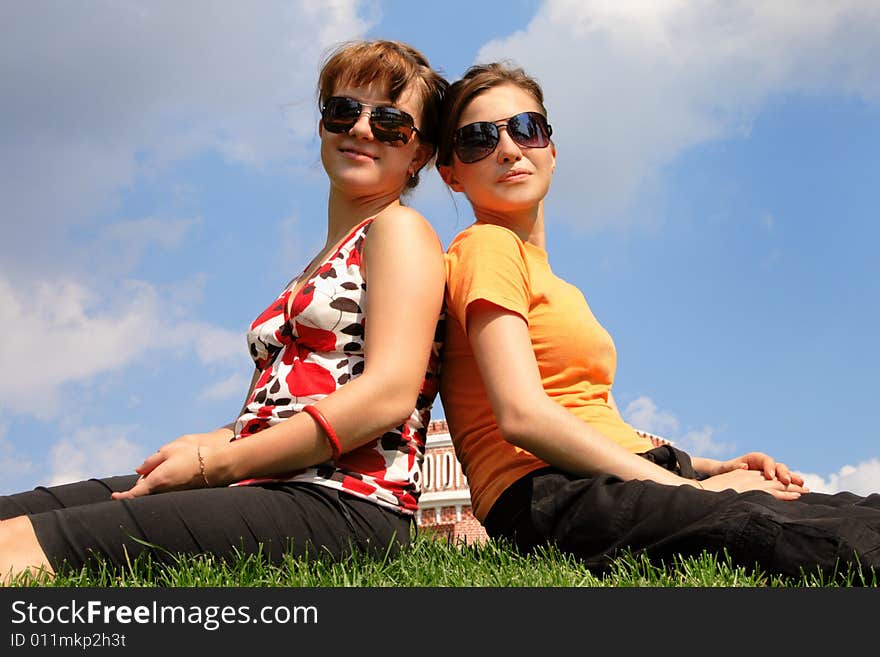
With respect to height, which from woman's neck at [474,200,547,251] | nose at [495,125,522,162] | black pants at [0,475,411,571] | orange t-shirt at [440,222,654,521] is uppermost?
nose at [495,125,522,162]

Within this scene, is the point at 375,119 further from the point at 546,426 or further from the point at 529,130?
the point at 546,426

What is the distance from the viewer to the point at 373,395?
125 inches

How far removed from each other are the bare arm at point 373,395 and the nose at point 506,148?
0.65 meters

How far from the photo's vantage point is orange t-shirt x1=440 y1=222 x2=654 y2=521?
11.3 ft

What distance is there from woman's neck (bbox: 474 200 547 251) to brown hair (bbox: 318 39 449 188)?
14.9 inches

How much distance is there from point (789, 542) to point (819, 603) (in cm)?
44

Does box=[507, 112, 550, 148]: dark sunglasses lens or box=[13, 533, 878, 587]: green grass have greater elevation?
box=[507, 112, 550, 148]: dark sunglasses lens

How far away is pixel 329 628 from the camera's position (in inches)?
95.6

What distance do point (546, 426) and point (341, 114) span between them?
4.81 ft

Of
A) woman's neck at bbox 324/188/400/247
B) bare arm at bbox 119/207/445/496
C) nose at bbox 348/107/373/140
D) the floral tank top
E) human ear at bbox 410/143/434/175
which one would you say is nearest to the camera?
bare arm at bbox 119/207/445/496

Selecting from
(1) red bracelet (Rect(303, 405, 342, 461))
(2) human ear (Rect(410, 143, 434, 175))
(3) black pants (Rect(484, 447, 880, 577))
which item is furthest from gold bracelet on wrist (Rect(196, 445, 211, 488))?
(2) human ear (Rect(410, 143, 434, 175))

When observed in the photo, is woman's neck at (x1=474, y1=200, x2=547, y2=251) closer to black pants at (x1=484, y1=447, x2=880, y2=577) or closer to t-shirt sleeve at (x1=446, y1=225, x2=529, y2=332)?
t-shirt sleeve at (x1=446, y1=225, x2=529, y2=332)

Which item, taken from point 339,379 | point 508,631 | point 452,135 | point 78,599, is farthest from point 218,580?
point 452,135

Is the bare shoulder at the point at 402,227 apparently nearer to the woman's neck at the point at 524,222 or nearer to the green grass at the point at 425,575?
the woman's neck at the point at 524,222
